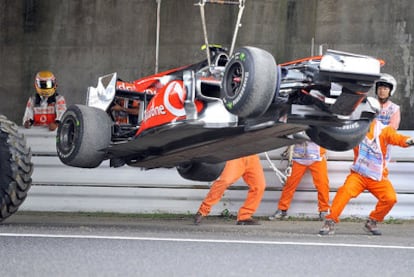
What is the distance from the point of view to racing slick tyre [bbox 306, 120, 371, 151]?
1003 cm

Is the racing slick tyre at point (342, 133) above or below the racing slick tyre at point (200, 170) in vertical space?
above

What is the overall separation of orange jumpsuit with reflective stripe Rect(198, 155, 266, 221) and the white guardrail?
3.03 feet

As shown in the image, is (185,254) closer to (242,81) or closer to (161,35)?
(242,81)

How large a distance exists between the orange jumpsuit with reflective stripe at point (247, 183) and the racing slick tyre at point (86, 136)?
105 inches

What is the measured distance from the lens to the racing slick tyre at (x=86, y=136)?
11.0 meters

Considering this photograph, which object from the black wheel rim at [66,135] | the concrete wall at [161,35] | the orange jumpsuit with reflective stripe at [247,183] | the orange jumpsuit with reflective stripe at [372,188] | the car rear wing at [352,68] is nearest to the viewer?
the car rear wing at [352,68]

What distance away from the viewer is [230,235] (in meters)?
10.3

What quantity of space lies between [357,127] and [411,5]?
8.07 metres

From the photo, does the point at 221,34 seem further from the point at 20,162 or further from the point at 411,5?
the point at 20,162

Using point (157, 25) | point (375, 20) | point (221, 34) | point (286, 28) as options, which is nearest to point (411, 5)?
point (375, 20)

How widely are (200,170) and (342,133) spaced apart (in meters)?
2.62

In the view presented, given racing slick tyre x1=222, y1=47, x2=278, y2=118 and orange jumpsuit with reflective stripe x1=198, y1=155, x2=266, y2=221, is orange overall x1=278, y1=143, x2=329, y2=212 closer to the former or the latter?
orange jumpsuit with reflective stripe x1=198, y1=155, x2=266, y2=221

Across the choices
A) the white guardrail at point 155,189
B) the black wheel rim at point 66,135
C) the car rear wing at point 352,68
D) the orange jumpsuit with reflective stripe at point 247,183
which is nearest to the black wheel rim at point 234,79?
the car rear wing at point 352,68

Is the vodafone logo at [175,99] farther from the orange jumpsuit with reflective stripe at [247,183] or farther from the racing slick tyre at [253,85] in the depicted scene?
the orange jumpsuit with reflective stripe at [247,183]
